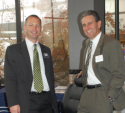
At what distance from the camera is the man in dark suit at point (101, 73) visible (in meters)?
1.53

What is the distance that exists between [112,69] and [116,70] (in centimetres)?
4

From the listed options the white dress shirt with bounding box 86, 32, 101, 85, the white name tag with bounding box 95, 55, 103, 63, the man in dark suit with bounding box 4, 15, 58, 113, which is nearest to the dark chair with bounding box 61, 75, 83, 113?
the man in dark suit with bounding box 4, 15, 58, 113

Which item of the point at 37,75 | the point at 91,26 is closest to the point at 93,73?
the point at 91,26

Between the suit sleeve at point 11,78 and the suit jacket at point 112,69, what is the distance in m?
0.80

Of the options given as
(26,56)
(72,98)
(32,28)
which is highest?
(32,28)

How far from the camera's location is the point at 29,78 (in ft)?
5.97

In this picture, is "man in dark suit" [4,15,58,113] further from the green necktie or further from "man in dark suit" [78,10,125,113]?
"man in dark suit" [78,10,125,113]

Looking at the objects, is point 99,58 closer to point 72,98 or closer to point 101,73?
point 101,73

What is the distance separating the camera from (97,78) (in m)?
1.66

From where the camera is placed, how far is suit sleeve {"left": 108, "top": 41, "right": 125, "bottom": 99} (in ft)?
4.91

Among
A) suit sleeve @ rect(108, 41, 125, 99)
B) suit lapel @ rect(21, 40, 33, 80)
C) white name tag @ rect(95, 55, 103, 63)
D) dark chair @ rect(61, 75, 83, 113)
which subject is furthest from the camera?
dark chair @ rect(61, 75, 83, 113)

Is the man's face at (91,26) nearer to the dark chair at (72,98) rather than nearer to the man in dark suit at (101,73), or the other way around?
the man in dark suit at (101,73)

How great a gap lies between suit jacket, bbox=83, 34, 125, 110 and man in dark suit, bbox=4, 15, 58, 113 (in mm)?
591

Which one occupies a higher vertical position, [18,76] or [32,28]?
[32,28]
